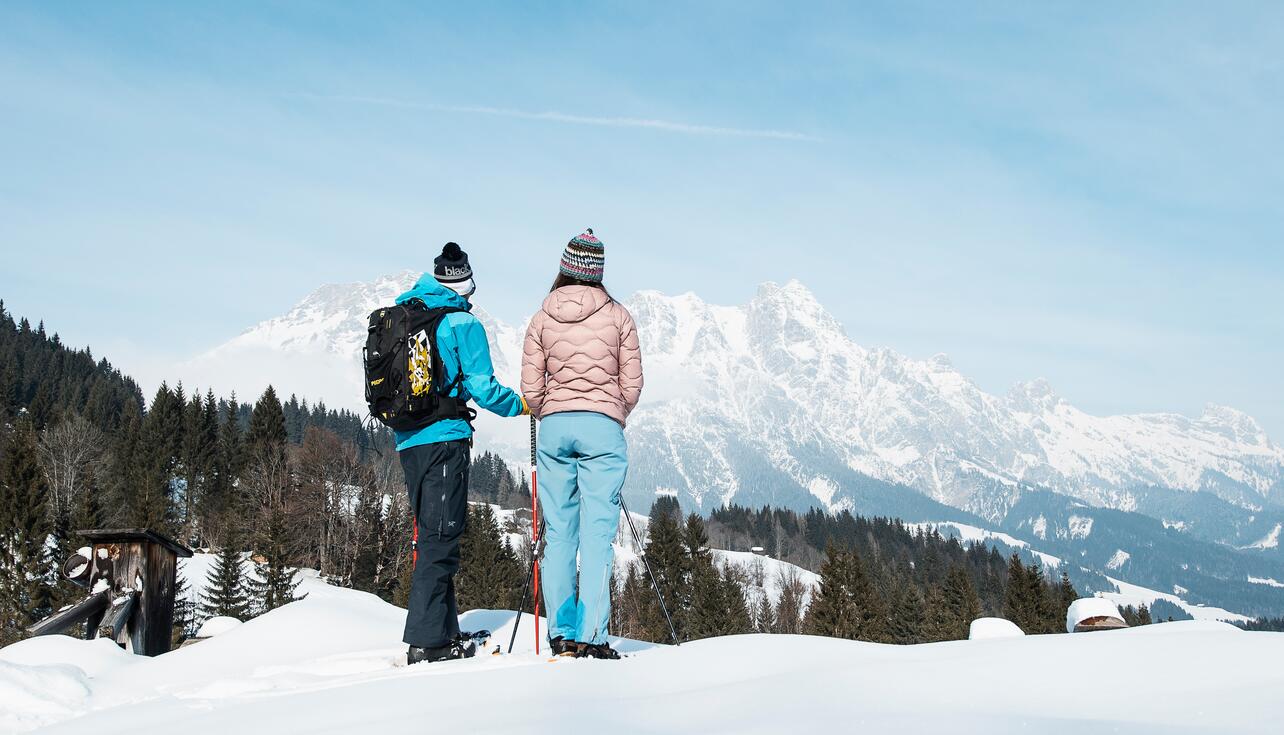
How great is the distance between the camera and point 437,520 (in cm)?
641

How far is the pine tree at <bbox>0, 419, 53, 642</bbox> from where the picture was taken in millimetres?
40156

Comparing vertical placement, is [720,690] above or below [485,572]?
above

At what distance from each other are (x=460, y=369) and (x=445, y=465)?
697 millimetres

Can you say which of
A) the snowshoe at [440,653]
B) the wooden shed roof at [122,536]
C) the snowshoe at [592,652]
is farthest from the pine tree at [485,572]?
the snowshoe at [592,652]

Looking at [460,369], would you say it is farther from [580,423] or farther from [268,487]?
[268,487]

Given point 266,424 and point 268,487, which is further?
point 266,424

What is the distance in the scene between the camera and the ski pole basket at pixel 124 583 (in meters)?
7.05

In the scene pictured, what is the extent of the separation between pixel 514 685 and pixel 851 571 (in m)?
55.0

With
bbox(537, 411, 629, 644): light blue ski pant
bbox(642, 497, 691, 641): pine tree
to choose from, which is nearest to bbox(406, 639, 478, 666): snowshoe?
bbox(537, 411, 629, 644): light blue ski pant

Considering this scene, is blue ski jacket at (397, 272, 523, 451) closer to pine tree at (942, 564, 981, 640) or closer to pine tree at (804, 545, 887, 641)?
pine tree at (804, 545, 887, 641)

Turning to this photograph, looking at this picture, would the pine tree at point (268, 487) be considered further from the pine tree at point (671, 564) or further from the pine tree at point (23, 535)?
the pine tree at point (671, 564)

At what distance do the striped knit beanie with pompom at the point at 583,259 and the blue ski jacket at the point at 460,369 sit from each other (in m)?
0.77

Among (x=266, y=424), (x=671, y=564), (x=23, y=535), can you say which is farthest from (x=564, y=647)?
(x=266, y=424)

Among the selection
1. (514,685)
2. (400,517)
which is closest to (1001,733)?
(514,685)
